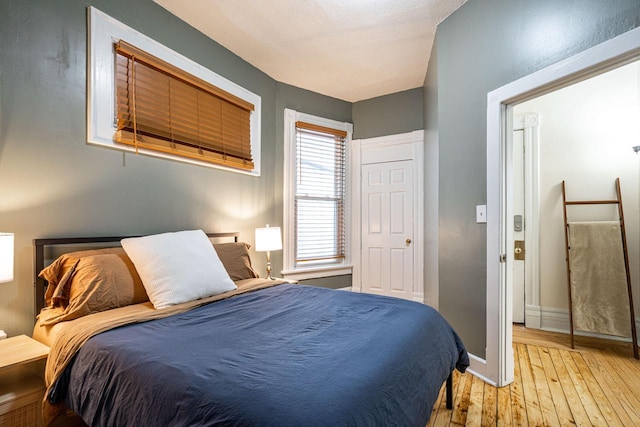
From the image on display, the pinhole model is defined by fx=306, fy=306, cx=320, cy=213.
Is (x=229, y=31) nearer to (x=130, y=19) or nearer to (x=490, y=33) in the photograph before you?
(x=130, y=19)

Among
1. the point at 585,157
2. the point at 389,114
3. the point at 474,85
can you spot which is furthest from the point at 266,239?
the point at 585,157

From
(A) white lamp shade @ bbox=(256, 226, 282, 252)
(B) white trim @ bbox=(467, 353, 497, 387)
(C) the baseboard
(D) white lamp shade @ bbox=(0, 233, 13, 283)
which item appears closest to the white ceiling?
(A) white lamp shade @ bbox=(256, 226, 282, 252)

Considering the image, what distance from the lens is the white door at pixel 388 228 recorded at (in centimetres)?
392

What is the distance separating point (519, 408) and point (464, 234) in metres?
1.17

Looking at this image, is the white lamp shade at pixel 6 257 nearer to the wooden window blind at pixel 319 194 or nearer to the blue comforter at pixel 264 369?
the blue comforter at pixel 264 369

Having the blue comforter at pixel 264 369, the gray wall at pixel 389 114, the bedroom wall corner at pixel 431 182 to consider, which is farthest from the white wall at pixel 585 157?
the blue comforter at pixel 264 369

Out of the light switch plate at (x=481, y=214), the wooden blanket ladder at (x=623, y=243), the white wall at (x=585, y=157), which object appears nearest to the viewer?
the light switch plate at (x=481, y=214)

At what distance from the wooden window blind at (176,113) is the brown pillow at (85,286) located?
0.87 meters

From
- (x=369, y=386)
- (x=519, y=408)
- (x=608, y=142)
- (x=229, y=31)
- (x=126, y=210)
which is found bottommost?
(x=519, y=408)

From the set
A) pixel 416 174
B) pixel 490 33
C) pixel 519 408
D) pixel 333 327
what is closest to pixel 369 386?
pixel 333 327

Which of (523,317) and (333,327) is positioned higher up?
(333,327)

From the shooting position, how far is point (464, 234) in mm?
2436

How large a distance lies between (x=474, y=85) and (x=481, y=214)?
995mm

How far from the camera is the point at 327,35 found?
2875mm
